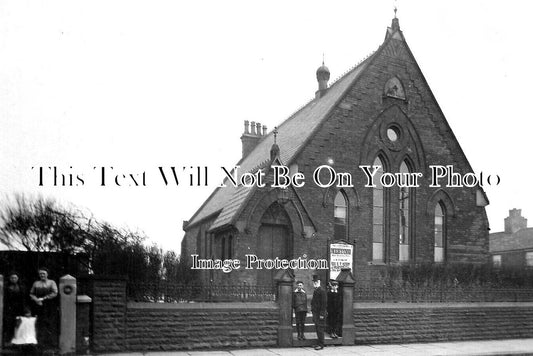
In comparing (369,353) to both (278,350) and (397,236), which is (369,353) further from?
(397,236)

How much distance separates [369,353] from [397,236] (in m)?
10.3

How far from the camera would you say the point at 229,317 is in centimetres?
1374

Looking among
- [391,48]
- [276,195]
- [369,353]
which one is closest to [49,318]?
[369,353]

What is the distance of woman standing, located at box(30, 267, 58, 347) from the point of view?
1195 centimetres

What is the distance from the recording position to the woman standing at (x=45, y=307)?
1195cm

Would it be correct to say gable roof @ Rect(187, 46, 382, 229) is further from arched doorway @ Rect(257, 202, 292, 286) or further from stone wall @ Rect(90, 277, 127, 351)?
stone wall @ Rect(90, 277, 127, 351)

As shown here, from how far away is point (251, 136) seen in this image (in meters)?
37.8

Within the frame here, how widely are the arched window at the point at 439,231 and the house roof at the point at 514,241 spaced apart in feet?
80.1

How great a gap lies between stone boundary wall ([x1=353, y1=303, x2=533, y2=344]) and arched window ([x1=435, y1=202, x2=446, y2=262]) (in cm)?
614

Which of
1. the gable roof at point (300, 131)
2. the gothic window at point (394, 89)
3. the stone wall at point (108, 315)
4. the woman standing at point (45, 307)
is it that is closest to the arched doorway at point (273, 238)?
the gable roof at point (300, 131)

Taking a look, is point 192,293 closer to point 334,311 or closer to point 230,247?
point 334,311

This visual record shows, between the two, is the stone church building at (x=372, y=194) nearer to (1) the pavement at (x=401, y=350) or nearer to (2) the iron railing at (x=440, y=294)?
(2) the iron railing at (x=440, y=294)

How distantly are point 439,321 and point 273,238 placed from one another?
6307 millimetres

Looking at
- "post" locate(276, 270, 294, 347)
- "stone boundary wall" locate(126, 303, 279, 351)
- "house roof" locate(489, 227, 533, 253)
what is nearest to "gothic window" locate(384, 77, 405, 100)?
"post" locate(276, 270, 294, 347)
